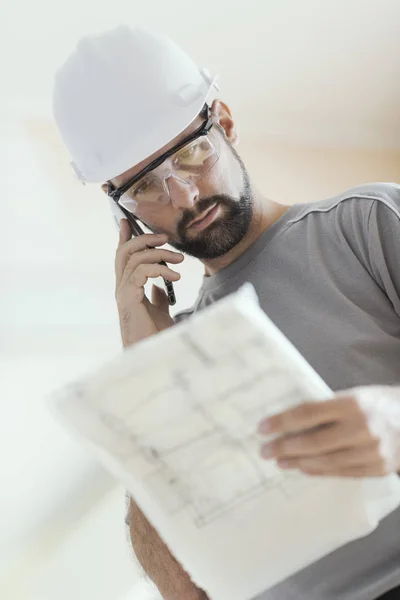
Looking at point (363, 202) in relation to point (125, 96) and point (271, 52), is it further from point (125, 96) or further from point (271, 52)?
point (271, 52)

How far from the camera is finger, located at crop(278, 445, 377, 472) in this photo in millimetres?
478

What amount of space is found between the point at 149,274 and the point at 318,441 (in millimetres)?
524

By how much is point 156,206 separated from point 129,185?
56 mm

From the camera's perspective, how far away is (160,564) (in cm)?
85

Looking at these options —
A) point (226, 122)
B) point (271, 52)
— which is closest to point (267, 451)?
point (226, 122)

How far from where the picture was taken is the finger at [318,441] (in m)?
0.47

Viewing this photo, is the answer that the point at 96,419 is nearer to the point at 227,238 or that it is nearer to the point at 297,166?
the point at 227,238

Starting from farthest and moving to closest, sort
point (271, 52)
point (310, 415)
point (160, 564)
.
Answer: point (271, 52), point (160, 564), point (310, 415)

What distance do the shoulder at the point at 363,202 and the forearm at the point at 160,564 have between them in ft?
1.82

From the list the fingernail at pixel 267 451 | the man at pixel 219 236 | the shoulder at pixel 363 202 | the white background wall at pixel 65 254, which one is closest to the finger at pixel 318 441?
the fingernail at pixel 267 451

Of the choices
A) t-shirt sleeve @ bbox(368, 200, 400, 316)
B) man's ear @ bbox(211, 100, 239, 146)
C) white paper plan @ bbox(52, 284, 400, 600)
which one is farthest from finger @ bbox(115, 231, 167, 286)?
white paper plan @ bbox(52, 284, 400, 600)

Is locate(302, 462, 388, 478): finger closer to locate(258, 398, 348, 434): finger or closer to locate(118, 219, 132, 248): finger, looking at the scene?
locate(258, 398, 348, 434): finger

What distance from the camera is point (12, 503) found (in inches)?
60.4

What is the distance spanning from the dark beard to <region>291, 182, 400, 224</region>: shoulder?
111mm
